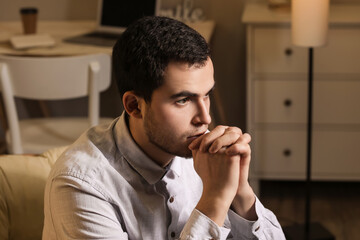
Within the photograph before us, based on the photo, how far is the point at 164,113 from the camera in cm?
118

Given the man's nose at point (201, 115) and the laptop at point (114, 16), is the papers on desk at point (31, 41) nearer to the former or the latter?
the laptop at point (114, 16)

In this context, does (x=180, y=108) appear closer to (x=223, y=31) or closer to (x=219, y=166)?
(x=219, y=166)

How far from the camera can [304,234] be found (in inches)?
98.8

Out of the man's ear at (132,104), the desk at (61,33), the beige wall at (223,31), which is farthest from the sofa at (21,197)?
the beige wall at (223,31)

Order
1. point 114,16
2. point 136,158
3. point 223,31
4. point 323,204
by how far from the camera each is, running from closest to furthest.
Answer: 1. point 136,158
2. point 323,204
3. point 114,16
4. point 223,31

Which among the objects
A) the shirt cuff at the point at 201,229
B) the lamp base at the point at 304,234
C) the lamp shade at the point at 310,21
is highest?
the lamp shade at the point at 310,21

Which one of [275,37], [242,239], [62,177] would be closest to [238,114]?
[275,37]

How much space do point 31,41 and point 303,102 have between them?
119cm

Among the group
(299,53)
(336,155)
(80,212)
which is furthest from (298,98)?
(80,212)

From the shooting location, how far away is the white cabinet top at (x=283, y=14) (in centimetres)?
259

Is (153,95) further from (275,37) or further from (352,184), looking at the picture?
(352,184)

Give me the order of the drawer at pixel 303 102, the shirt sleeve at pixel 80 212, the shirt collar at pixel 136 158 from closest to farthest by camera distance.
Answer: the shirt sleeve at pixel 80 212
the shirt collar at pixel 136 158
the drawer at pixel 303 102

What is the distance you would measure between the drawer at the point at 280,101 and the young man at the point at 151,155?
1.46 m

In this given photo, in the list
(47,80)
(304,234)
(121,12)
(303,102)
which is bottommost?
(304,234)
